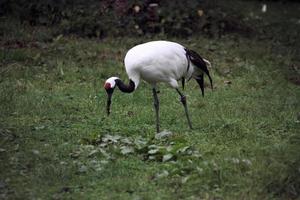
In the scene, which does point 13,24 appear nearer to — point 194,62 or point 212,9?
point 212,9

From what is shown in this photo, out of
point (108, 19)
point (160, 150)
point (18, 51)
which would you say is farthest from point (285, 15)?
point (160, 150)

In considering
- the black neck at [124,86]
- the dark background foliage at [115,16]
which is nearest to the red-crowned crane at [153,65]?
the black neck at [124,86]

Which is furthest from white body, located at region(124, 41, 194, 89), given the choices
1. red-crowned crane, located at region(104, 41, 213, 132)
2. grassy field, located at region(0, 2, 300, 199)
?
grassy field, located at region(0, 2, 300, 199)

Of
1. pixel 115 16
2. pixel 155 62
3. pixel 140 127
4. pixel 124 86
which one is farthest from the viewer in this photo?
pixel 115 16

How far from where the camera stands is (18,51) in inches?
475

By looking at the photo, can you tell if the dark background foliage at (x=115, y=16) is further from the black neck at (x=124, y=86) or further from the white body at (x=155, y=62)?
the black neck at (x=124, y=86)

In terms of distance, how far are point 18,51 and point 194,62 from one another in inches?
164

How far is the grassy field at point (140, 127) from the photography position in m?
6.46

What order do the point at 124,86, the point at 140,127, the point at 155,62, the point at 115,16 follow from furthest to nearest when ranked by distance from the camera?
the point at 115,16 → the point at 140,127 → the point at 124,86 → the point at 155,62

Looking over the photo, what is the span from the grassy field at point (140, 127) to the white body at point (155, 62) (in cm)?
65

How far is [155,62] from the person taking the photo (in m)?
8.38

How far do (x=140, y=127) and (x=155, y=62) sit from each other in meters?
0.92

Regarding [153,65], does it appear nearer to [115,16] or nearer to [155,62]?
[155,62]

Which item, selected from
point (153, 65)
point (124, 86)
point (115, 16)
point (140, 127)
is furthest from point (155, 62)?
point (115, 16)
